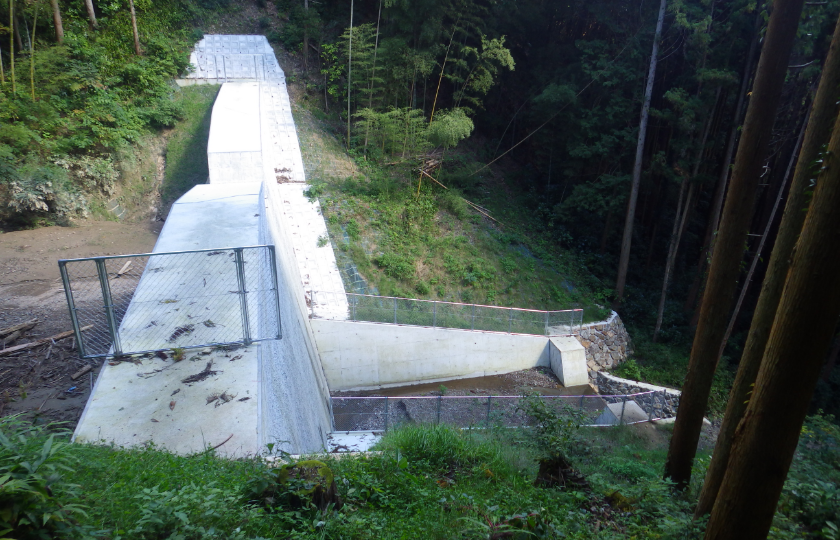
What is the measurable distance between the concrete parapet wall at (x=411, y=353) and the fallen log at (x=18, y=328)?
5.93 metres

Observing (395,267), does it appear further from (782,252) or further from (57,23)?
(57,23)

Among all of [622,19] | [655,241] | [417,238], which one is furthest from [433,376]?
[622,19]

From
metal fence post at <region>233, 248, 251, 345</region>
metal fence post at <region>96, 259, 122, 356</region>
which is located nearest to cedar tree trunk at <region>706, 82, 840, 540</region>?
metal fence post at <region>233, 248, 251, 345</region>

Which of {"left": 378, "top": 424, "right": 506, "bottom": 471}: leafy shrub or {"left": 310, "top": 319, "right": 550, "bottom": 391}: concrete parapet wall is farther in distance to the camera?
{"left": 310, "top": 319, "right": 550, "bottom": 391}: concrete parapet wall

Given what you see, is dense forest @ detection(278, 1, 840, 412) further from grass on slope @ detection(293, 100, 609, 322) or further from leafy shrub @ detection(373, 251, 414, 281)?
leafy shrub @ detection(373, 251, 414, 281)

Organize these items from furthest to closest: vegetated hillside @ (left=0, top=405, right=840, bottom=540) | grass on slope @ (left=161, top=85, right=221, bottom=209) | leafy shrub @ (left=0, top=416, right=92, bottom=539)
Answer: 1. grass on slope @ (left=161, top=85, right=221, bottom=209)
2. vegetated hillside @ (left=0, top=405, right=840, bottom=540)
3. leafy shrub @ (left=0, top=416, right=92, bottom=539)

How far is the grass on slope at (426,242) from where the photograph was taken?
14.1m

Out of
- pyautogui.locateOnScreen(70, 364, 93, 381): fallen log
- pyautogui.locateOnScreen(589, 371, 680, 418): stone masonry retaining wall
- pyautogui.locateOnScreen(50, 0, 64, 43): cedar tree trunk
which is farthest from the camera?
pyautogui.locateOnScreen(50, 0, 64, 43): cedar tree trunk

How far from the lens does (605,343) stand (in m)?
14.8

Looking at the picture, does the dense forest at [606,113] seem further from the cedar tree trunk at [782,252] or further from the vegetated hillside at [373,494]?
the vegetated hillside at [373,494]

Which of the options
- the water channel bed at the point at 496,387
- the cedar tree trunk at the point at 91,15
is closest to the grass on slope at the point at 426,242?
the water channel bed at the point at 496,387

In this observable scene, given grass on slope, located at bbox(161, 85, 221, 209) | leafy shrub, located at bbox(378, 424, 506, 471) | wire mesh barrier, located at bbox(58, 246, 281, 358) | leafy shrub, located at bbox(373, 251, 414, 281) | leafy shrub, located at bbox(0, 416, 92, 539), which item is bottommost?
leafy shrub, located at bbox(373, 251, 414, 281)

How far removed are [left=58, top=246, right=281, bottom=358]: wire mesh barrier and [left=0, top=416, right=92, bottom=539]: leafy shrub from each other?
9.39 feet

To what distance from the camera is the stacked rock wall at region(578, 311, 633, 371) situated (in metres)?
14.4
